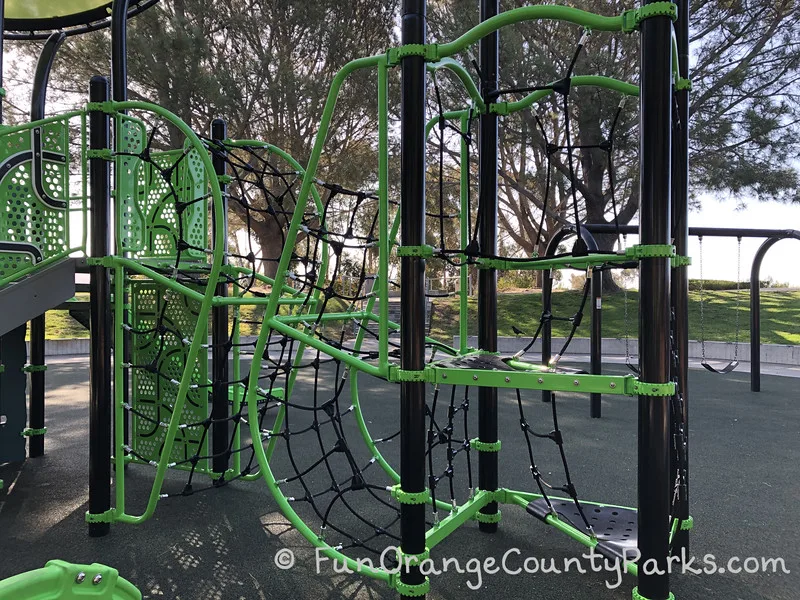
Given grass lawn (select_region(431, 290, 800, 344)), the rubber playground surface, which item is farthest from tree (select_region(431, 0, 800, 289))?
the rubber playground surface

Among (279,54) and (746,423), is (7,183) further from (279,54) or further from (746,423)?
(279,54)

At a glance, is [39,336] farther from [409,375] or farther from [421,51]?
[421,51]

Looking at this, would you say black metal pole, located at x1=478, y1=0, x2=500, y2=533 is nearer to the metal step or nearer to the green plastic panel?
the green plastic panel

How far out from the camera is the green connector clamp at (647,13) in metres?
1.61

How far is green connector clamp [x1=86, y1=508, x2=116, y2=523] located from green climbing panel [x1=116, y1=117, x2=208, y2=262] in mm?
1263

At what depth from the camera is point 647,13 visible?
1633 mm

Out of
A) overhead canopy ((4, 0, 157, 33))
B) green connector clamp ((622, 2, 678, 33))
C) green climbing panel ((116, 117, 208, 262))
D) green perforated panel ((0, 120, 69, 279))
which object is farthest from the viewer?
overhead canopy ((4, 0, 157, 33))

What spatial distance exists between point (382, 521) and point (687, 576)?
1.29 metres

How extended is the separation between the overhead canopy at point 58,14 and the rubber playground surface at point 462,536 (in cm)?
330

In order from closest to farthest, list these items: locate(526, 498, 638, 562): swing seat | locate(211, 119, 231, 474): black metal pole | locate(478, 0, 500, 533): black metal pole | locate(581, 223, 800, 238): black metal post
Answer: locate(526, 498, 638, 562): swing seat → locate(478, 0, 500, 533): black metal pole → locate(211, 119, 231, 474): black metal pole → locate(581, 223, 800, 238): black metal post

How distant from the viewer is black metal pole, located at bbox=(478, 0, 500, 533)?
2520 mm

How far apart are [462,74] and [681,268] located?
45.5 inches

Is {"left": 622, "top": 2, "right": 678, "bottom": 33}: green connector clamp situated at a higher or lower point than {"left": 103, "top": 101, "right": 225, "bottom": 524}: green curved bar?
higher

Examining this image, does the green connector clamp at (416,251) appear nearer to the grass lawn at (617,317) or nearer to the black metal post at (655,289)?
the black metal post at (655,289)
